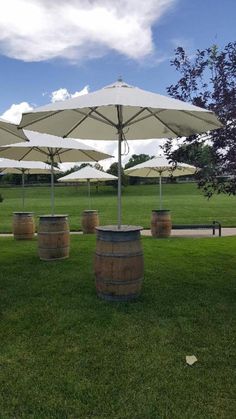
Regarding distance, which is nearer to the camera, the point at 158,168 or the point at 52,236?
the point at 52,236

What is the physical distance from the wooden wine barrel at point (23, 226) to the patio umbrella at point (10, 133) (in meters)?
6.17

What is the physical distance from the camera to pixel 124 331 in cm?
484

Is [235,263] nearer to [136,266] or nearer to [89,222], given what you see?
[136,266]

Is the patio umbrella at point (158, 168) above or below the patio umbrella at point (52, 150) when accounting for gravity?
below

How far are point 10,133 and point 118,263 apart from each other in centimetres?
300

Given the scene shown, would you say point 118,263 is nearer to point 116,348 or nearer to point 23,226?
point 116,348

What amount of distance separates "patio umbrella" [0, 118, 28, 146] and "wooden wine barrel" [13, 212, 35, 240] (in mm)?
6172

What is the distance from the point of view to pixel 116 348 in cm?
438

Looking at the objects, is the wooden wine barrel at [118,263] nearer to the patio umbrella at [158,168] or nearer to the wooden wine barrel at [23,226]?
the patio umbrella at [158,168]

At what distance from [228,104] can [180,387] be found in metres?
5.24

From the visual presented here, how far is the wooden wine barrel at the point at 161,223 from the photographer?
47.6 ft

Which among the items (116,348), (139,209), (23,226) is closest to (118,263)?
(116,348)

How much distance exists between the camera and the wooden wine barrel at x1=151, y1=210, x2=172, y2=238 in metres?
14.5

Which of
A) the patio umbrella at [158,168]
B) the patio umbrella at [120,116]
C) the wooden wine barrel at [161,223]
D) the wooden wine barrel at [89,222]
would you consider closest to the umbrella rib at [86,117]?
the patio umbrella at [120,116]
